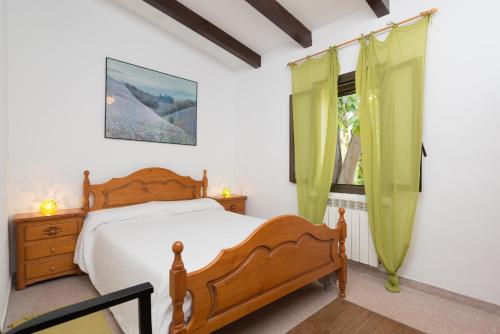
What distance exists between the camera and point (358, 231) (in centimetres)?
273

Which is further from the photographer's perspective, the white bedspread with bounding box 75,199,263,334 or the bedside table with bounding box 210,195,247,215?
the bedside table with bounding box 210,195,247,215

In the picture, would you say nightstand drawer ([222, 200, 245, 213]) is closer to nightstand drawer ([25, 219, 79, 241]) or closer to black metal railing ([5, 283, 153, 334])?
nightstand drawer ([25, 219, 79, 241])

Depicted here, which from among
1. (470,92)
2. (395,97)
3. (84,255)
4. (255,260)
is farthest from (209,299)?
(470,92)

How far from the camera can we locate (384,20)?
2607 millimetres

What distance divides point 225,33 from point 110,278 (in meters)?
3.09

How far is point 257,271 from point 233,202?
225 centimetres

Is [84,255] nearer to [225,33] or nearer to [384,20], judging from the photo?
[225,33]

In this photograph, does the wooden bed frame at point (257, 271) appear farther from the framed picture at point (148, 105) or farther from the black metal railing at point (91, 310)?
the framed picture at point (148, 105)

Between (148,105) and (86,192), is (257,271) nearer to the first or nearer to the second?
(86,192)

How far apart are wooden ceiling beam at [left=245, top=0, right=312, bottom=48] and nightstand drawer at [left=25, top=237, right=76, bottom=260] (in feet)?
9.92

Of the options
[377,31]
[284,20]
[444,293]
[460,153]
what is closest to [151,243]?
[444,293]

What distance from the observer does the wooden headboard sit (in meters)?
2.91

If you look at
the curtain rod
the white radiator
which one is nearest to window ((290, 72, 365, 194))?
the white radiator

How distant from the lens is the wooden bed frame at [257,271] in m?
1.32
